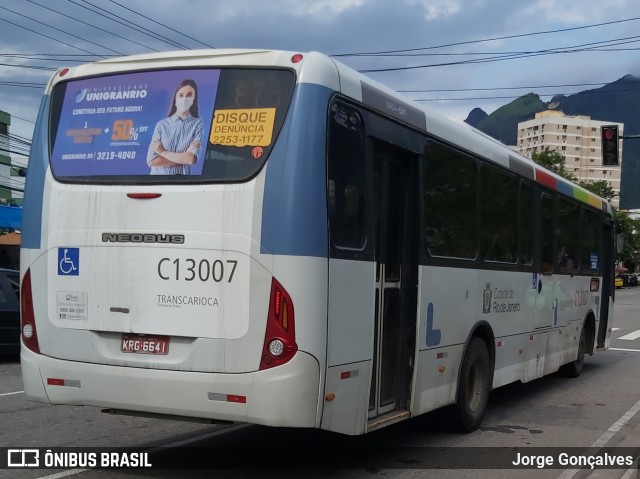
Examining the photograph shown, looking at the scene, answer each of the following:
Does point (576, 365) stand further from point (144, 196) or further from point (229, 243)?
point (144, 196)

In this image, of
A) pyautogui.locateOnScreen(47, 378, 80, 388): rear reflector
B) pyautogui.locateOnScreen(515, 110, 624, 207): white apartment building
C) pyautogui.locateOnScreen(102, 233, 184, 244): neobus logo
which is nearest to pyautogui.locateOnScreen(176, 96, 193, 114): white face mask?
pyautogui.locateOnScreen(102, 233, 184, 244): neobus logo

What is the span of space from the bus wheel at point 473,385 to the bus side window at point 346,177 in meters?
2.79

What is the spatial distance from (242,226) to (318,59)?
134 cm

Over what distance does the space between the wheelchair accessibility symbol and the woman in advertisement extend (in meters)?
0.89

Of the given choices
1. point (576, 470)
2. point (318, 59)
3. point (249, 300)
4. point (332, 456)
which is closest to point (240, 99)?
point (318, 59)

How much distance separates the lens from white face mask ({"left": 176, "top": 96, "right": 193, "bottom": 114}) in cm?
564

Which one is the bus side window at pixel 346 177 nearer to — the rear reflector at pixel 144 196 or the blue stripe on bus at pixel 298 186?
the blue stripe on bus at pixel 298 186

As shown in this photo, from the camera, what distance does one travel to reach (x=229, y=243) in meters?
Answer: 5.27

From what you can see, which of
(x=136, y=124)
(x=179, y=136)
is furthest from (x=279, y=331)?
(x=136, y=124)

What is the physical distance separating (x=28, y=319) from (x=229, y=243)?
6.24 ft

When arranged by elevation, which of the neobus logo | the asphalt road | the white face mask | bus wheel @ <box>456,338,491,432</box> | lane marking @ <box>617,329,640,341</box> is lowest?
the asphalt road

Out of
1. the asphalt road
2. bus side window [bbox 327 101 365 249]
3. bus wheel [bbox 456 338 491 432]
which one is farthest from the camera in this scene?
bus wheel [bbox 456 338 491 432]

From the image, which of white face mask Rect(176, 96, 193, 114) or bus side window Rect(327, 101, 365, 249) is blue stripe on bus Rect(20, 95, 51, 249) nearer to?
white face mask Rect(176, 96, 193, 114)

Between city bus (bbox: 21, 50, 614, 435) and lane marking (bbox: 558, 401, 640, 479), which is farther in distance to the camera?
lane marking (bbox: 558, 401, 640, 479)
